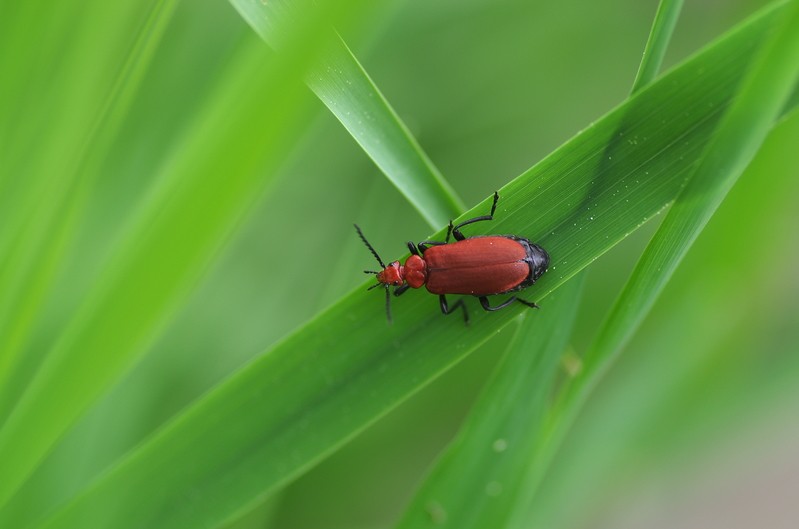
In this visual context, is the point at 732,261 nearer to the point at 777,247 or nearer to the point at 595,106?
the point at 777,247

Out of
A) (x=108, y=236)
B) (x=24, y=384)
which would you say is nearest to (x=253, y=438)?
(x=24, y=384)

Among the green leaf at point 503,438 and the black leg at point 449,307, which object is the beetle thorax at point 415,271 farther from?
the green leaf at point 503,438

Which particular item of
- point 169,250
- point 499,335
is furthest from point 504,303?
point 499,335

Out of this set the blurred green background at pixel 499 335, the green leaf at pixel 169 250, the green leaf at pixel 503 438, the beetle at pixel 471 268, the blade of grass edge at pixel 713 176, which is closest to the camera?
the green leaf at pixel 169 250

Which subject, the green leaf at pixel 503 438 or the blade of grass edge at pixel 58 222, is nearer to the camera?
the blade of grass edge at pixel 58 222

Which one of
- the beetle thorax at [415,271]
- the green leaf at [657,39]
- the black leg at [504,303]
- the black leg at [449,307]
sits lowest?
the black leg at [504,303]

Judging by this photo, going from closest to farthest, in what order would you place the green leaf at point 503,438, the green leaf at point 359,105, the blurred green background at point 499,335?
the green leaf at point 359,105
the green leaf at point 503,438
the blurred green background at point 499,335

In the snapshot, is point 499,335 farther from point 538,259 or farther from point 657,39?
point 657,39

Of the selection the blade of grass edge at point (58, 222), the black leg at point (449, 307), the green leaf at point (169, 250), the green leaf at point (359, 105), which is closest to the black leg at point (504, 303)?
the black leg at point (449, 307)
